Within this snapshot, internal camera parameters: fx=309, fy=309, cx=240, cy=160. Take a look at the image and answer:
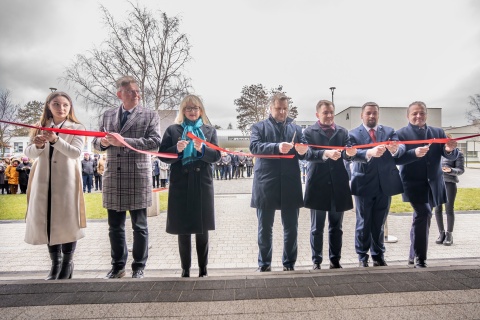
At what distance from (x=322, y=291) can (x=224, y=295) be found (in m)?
0.83

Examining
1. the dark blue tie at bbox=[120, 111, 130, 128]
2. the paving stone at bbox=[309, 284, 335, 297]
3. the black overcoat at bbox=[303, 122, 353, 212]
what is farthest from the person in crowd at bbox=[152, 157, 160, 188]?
the paving stone at bbox=[309, 284, 335, 297]

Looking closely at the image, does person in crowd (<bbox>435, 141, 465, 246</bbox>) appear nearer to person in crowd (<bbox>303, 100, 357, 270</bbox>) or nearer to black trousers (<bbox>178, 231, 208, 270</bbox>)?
person in crowd (<bbox>303, 100, 357, 270</bbox>)

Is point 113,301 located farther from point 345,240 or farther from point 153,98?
point 153,98

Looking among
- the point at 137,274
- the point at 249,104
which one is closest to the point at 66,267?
the point at 137,274

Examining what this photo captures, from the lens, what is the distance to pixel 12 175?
601 inches

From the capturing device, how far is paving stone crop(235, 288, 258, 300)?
8.31 feet

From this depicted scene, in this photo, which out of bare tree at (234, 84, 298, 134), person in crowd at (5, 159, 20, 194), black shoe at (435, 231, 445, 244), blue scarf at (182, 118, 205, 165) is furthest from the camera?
bare tree at (234, 84, 298, 134)

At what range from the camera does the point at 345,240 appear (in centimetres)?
553

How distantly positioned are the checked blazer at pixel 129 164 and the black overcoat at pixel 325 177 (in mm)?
1857

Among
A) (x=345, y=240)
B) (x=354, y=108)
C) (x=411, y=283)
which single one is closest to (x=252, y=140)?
(x=411, y=283)

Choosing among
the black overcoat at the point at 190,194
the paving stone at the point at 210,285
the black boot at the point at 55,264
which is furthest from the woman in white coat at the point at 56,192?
the paving stone at the point at 210,285

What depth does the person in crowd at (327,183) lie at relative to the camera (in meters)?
3.70

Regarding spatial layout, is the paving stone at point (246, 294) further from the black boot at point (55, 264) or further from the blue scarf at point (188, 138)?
the black boot at point (55, 264)

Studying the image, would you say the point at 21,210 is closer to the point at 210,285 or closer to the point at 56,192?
the point at 56,192
